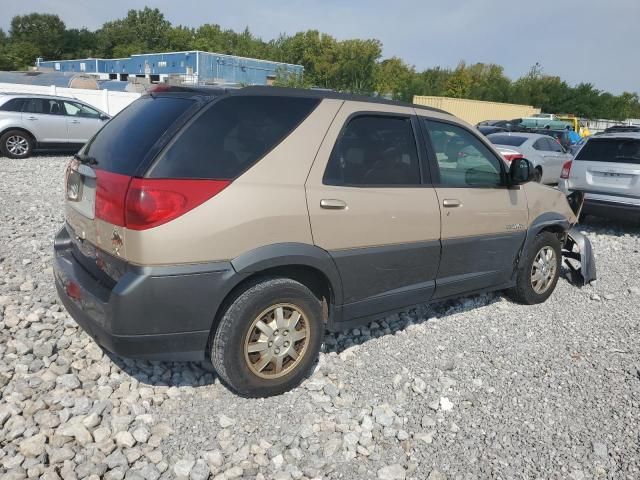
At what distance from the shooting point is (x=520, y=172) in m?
4.41

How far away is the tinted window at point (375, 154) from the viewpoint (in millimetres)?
3373

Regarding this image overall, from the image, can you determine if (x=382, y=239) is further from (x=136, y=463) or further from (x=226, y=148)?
(x=136, y=463)

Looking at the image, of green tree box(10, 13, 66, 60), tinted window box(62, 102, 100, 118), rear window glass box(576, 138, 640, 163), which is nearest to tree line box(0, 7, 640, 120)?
green tree box(10, 13, 66, 60)

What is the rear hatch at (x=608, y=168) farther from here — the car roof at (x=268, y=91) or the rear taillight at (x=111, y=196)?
the rear taillight at (x=111, y=196)

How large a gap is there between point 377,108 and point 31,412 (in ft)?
9.47

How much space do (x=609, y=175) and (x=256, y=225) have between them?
7362 mm

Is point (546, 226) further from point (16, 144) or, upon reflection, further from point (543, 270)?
point (16, 144)

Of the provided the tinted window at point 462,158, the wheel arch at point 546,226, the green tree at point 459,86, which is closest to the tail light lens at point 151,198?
the tinted window at point 462,158

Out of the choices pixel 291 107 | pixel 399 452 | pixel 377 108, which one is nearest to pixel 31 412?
pixel 399 452

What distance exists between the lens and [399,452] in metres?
2.92

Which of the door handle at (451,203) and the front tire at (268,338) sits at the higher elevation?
the door handle at (451,203)

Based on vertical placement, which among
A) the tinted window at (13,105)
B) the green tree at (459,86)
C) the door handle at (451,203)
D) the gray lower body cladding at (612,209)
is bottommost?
the gray lower body cladding at (612,209)

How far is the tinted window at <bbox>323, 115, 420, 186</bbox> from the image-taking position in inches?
133

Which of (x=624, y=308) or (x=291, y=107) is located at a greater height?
(x=291, y=107)
